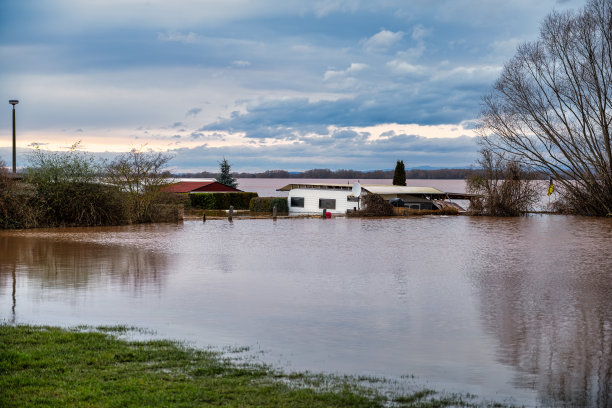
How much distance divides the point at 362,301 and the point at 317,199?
3746cm

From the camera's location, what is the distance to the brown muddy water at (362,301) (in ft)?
25.8

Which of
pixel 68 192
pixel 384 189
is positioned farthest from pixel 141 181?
pixel 384 189

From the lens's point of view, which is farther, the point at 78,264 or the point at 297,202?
the point at 297,202

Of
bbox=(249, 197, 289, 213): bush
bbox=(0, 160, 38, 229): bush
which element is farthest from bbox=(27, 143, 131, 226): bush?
bbox=(249, 197, 289, 213): bush

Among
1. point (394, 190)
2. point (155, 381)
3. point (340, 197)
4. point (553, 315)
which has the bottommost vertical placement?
point (553, 315)

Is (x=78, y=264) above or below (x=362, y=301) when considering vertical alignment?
above

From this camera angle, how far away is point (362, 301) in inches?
505

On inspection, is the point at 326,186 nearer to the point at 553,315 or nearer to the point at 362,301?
the point at 362,301

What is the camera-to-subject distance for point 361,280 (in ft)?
52.4

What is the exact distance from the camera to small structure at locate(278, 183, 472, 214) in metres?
49.0

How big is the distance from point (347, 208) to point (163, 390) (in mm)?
42764

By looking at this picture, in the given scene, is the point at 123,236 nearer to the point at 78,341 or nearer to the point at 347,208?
the point at 78,341

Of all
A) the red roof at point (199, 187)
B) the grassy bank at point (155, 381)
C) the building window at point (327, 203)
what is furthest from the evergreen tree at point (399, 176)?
the grassy bank at point (155, 381)

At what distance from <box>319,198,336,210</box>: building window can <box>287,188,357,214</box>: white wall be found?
243mm
